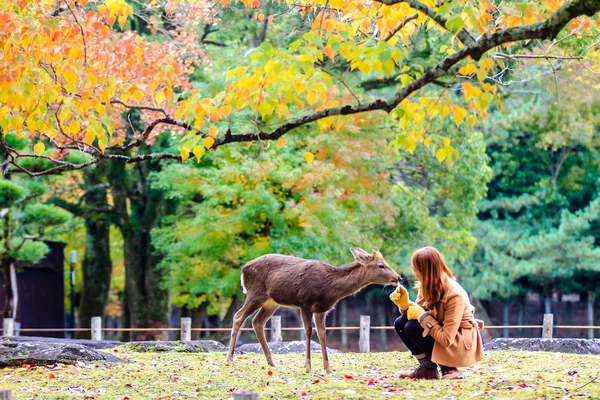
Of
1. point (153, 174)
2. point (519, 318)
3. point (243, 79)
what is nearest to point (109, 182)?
point (153, 174)

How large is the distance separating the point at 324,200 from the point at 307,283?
10.8m

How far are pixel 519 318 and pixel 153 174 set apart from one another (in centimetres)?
2053

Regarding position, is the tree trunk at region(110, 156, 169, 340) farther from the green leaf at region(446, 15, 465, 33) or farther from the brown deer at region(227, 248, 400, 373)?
the green leaf at region(446, 15, 465, 33)

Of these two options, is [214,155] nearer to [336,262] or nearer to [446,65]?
[336,262]

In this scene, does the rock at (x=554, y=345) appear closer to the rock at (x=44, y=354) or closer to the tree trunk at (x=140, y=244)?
the rock at (x=44, y=354)

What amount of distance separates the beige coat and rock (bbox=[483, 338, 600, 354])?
4778 mm

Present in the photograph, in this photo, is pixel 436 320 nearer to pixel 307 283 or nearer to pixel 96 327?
pixel 307 283

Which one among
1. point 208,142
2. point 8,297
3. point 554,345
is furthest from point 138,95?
point 8,297

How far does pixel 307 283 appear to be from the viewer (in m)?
9.62

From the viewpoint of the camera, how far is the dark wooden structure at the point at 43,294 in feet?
92.6

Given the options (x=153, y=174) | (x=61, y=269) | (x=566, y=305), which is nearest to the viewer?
(x=153, y=174)

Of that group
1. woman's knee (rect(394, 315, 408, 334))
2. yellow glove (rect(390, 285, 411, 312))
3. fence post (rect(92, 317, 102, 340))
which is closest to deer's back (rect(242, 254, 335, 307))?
woman's knee (rect(394, 315, 408, 334))

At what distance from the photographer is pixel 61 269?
29625 mm

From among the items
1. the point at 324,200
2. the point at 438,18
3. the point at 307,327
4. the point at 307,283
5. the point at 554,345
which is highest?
the point at 438,18
